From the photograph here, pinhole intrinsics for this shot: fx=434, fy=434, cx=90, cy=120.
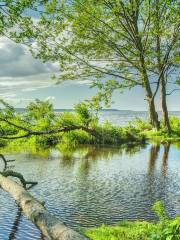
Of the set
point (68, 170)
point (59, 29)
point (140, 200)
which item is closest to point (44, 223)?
point (140, 200)

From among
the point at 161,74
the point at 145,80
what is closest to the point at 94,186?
the point at 145,80

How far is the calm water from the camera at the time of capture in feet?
48.8

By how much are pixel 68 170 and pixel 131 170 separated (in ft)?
12.3

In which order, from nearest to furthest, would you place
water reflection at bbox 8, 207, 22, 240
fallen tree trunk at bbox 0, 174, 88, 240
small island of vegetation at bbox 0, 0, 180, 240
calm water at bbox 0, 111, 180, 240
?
fallen tree trunk at bbox 0, 174, 88, 240
water reflection at bbox 8, 207, 22, 240
calm water at bbox 0, 111, 180, 240
small island of vegetation at bbox 0, 0, 180, 240

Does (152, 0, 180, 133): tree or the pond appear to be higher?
(152, 0, 180, 133): tree

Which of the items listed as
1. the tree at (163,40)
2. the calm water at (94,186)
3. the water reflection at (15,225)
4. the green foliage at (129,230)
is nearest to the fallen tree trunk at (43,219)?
the water reflection at (15,225)

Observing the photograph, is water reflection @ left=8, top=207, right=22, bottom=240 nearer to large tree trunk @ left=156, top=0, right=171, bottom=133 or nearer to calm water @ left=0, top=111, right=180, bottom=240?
calm water @ left=0, top=111, right=180, bottom=240

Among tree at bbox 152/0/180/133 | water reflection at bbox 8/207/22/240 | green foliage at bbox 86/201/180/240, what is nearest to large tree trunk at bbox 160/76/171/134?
tree at bbox 152/0/180/133

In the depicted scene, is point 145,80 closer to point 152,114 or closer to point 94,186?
point 152,114

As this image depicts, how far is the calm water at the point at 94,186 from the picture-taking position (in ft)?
48.8

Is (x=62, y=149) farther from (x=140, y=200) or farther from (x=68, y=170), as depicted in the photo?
(x=140, y=200)

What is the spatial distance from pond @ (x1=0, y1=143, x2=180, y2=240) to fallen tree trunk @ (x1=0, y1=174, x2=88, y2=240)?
1228 millimetres

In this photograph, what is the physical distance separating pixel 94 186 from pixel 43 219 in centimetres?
1002

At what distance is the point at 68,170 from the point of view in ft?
83.0
